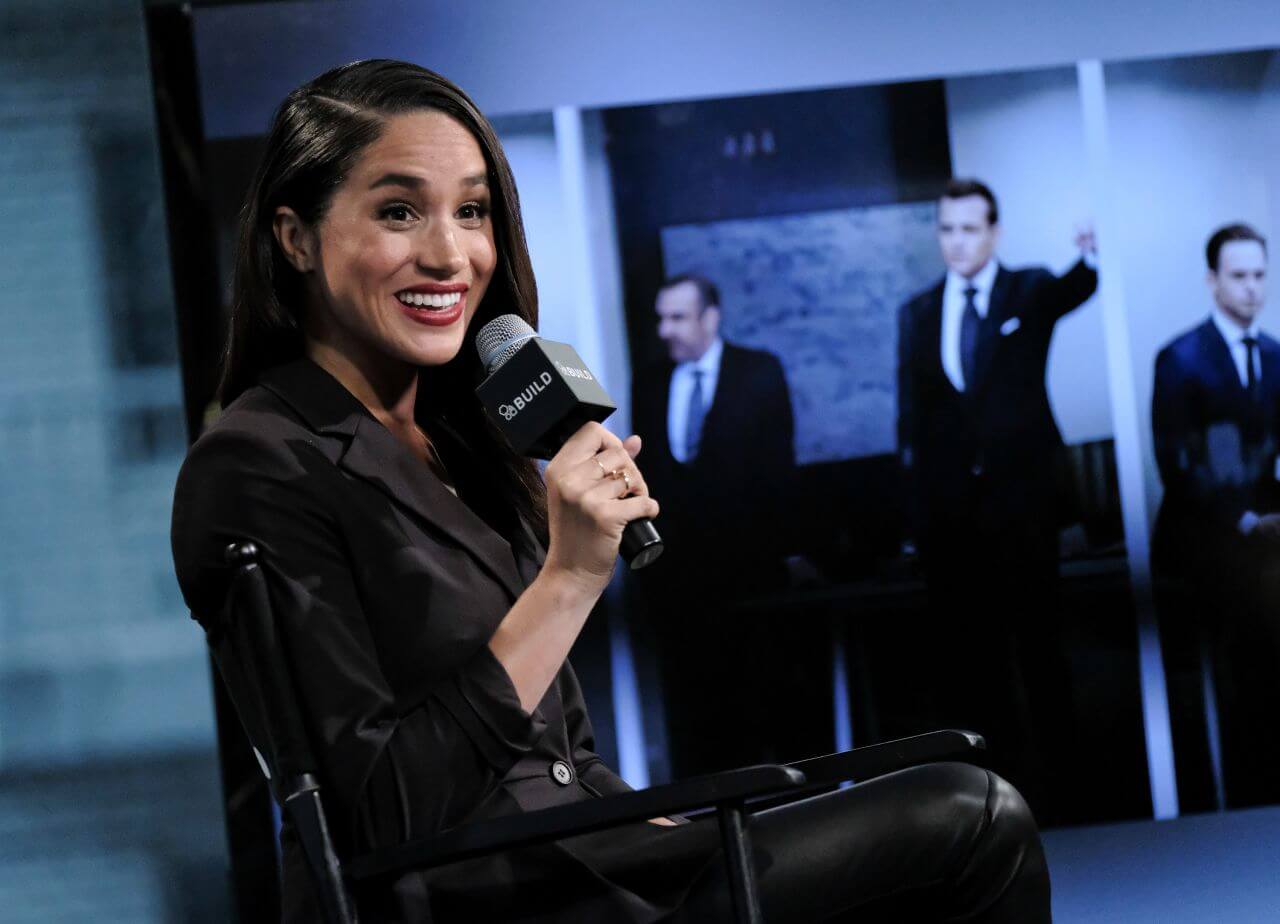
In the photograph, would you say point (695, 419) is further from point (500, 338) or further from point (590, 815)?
point (590, 815)

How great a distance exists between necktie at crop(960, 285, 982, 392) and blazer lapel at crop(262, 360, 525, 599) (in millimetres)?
2739

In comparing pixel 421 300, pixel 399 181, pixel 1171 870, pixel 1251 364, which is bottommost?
pixel 1171 870

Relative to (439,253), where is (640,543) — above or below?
below

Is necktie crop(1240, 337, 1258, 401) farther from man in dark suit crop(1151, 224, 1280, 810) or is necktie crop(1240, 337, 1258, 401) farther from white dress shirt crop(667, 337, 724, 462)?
white dress shirt crop(667, 337, 724, 462)

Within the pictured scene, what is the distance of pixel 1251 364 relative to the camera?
3857 mm

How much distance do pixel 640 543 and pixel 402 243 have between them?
1.24ft

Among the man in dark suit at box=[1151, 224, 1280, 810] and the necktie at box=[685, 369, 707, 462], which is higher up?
the necktie at box=[685, 369, 707, 462]

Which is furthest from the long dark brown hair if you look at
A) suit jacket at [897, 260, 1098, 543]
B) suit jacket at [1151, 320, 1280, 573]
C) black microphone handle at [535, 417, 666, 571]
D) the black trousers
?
suit jacket at [1151, 320, 1280, 573]

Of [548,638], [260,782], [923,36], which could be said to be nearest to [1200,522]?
[923,36]

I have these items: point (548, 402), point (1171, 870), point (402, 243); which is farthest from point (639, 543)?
point (1171, 870)

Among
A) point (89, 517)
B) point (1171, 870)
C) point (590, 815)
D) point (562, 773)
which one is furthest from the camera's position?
point (1171, 870)

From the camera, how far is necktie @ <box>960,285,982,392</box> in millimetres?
3824

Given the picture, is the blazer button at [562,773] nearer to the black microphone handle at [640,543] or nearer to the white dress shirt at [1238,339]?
the black microphone handle at [640,543]

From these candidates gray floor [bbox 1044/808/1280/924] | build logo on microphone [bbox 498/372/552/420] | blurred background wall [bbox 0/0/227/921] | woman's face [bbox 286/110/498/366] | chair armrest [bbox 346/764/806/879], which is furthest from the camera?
blurred background wall [bbox 0/0/227/921]
